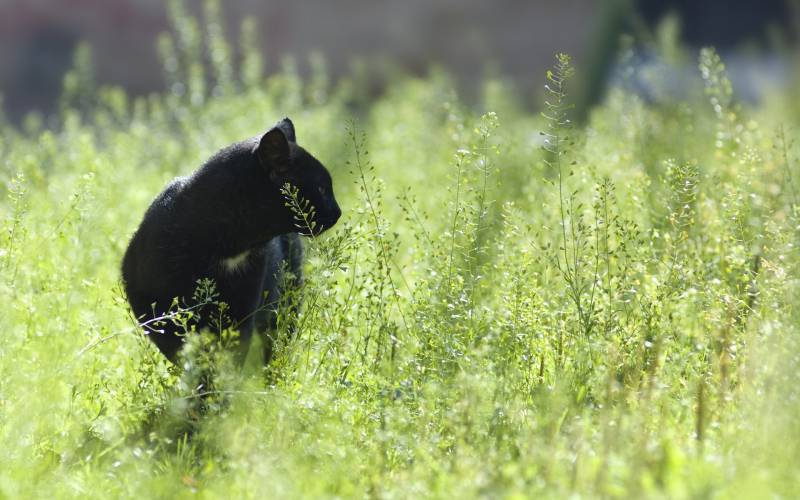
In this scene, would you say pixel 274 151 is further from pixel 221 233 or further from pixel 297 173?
pixel 221 233

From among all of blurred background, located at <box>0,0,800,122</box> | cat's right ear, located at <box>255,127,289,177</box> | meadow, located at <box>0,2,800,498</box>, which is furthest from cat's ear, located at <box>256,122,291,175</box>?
blurred background, located at <box>0,0,800,122</box>

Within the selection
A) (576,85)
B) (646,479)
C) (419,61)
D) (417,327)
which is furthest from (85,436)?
(419,61)

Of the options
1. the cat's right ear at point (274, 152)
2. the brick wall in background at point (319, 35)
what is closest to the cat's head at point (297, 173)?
the cat's right ear at point (274, 152)

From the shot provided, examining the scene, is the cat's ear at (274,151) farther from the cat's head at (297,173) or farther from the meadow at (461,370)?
the meadow at (461,370)

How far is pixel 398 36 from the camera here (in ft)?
39.1

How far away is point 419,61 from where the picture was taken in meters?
12.0

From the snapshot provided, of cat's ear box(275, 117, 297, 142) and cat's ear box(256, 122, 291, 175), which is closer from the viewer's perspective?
cat's ear box(256, 122, 291, 175)

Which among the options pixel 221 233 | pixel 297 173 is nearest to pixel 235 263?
pixel 221 233

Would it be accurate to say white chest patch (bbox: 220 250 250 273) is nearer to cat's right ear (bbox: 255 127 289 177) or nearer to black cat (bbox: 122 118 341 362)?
black cat (bbox: 122 118 341 362)

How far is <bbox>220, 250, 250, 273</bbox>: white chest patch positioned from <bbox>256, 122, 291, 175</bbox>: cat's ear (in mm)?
312

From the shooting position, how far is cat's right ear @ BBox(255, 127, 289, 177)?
10.6 ft

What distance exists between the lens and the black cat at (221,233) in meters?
3.20

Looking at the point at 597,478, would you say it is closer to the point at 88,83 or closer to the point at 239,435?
the point at 239,435

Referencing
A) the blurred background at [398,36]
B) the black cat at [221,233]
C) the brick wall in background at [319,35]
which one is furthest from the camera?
the brick wall in background at [319,35]
